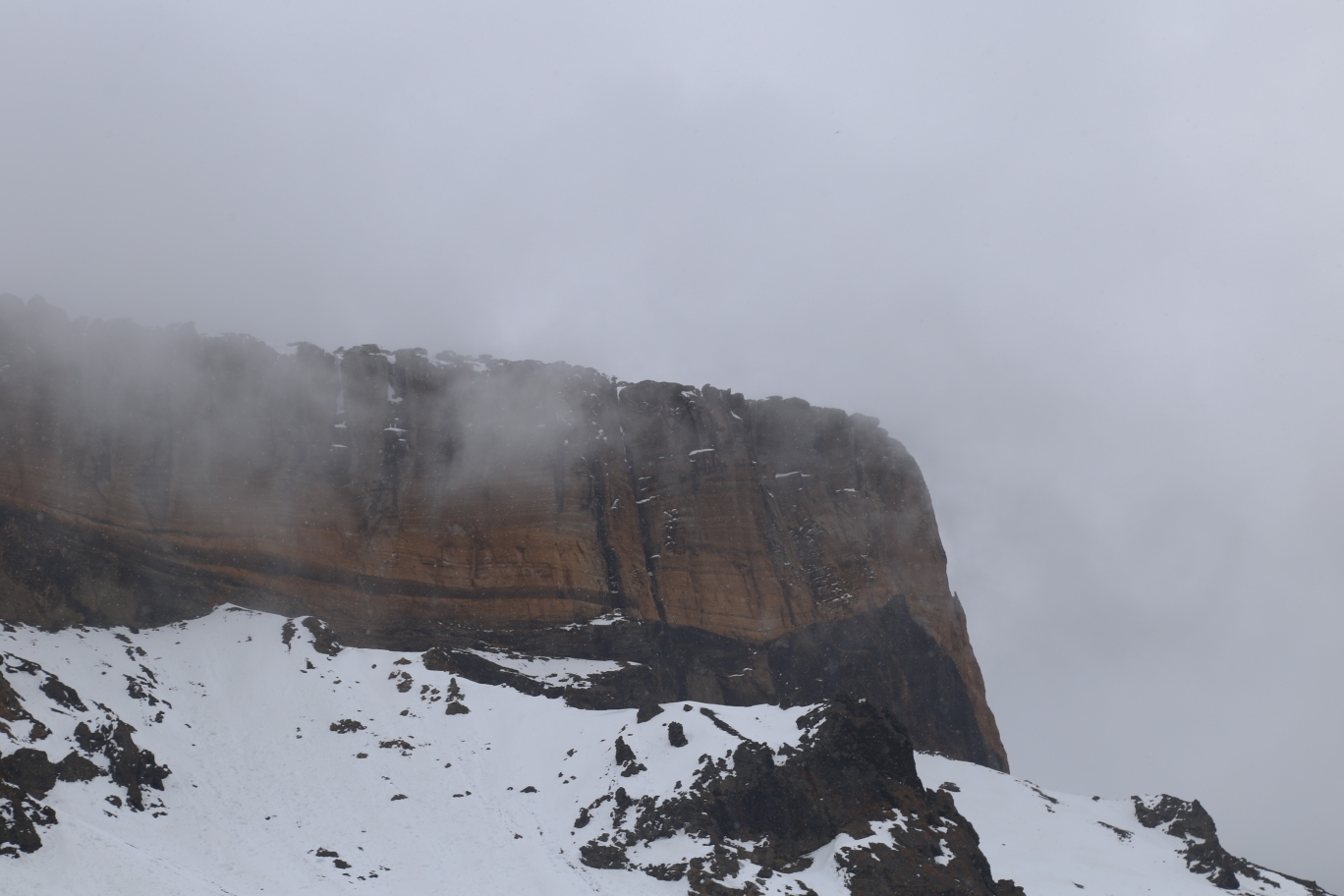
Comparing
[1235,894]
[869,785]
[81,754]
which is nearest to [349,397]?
[81,754]

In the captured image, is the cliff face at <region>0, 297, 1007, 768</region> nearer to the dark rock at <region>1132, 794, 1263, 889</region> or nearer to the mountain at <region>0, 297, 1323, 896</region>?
the mountain at <region>0, 297, 1323, 896</region>

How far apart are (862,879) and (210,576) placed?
38.0 metres

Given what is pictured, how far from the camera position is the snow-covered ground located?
97.1 feet

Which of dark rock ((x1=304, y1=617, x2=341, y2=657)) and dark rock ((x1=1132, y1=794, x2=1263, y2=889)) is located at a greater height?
dark rock ((x1=304, y1=617, x2=341, y2=657))

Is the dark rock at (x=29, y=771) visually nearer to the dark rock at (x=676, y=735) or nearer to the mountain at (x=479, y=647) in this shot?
the mountain at (x=479, y=647)

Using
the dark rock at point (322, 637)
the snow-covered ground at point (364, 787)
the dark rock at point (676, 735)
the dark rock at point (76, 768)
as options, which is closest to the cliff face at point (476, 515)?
the dark rock at point (322, 637)

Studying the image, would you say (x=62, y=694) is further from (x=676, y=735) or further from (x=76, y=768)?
Result: (x=676, y=735)

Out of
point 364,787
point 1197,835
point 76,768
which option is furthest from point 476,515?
point 1197,835

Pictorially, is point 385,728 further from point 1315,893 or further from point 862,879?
point 1315,893

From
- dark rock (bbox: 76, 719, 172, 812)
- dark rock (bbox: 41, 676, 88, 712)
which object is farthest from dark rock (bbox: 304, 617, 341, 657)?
dark rock (bbox: 76, 719, 172, 812)

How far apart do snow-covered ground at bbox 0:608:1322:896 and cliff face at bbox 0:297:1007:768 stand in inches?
179

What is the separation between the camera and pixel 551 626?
184 feet

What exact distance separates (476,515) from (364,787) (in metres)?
23.4

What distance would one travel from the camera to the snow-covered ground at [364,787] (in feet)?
97.1
